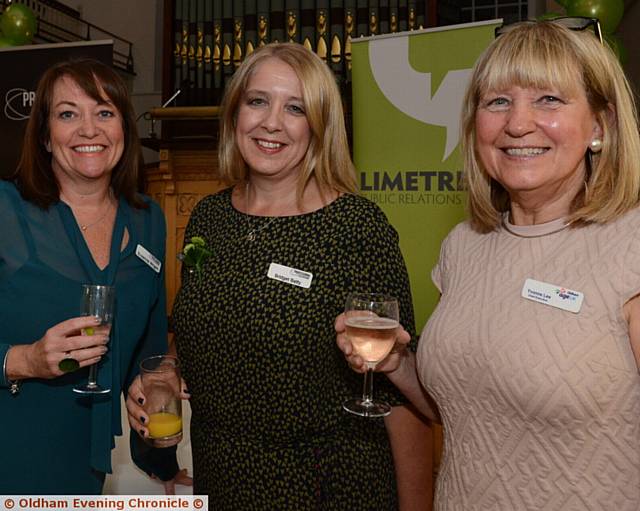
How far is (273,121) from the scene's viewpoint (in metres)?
1.79

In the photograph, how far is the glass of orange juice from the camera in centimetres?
164

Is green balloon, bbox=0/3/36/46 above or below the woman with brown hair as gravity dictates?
above

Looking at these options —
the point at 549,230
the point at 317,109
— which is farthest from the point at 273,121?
the point at 549,230

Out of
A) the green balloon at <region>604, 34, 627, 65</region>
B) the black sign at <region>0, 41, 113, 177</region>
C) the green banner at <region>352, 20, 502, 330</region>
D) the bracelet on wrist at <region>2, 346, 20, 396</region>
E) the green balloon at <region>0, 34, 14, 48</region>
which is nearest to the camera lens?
the bracelet on wrist at <region>2, 346, 20, 396</region>

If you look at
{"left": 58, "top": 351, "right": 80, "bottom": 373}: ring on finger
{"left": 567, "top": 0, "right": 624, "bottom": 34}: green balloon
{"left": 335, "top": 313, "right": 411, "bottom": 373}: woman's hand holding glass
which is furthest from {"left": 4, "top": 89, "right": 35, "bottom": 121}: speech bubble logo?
{"left": 335, "top": 313, "right": 411, "bottom": 373}: woman's hand holding glass

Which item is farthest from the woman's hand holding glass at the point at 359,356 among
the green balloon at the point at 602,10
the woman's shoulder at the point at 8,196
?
the green balloon at the point at 602,10

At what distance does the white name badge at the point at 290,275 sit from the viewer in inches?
65.1

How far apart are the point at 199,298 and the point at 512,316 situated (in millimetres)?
869

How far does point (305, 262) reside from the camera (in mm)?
1676

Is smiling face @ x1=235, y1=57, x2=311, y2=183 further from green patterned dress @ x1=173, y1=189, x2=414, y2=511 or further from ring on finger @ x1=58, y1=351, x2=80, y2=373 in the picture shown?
ring on finger @ x1=58, y1=351, x2=80, y2=373

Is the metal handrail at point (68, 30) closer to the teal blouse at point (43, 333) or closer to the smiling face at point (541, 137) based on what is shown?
the teal blouse at point (43, 333)

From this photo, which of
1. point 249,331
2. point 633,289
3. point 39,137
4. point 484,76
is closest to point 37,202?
point 39,137

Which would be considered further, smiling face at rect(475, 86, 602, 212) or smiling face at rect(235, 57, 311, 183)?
smiling face at rect(235, 57, 311, 183)

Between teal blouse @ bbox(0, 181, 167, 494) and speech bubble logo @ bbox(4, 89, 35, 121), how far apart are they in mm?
2804
